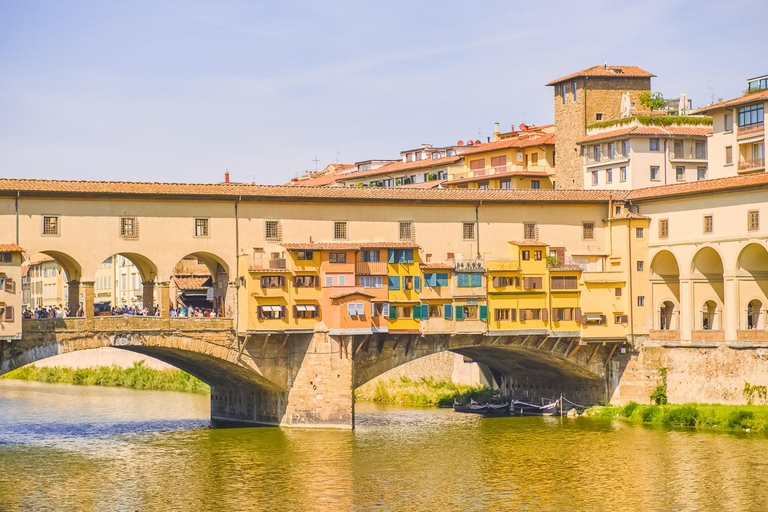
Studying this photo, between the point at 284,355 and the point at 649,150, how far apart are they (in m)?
32.3

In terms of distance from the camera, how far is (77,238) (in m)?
61.5

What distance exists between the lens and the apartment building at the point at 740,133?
249 ft

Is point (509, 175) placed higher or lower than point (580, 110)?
lower

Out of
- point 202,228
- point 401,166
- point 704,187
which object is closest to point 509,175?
point 401,166

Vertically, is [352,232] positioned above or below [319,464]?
above

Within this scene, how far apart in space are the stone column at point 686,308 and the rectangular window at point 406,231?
13933mm

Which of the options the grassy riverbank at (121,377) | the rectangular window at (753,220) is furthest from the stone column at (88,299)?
the rectangular window at (753,220)

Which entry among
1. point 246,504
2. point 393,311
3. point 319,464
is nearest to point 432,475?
point 319,464

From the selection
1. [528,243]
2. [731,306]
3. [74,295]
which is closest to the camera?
[74,295]

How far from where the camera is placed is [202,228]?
64062 millimetres

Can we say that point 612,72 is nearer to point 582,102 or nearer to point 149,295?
point 582,102

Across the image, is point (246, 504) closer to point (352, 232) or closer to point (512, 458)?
point (512, 458)

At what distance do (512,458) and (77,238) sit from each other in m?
21.5

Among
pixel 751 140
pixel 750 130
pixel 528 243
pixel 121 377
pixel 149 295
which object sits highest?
pixel 750 130
